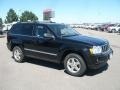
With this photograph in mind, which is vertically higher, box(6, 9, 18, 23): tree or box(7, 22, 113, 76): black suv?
box(6, 9, 18, 23): tree

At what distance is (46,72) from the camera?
7789 millimetres

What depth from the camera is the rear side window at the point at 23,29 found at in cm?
891

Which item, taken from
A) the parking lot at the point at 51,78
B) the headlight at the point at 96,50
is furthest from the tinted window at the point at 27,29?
the headlight at the point at 96,50

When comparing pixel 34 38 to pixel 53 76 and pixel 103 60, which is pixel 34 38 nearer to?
pixel 53 76

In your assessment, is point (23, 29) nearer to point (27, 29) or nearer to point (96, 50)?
point (27, 29)

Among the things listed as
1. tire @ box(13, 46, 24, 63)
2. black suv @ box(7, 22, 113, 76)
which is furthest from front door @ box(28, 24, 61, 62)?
tire @ box(13, 46, 24, 63)

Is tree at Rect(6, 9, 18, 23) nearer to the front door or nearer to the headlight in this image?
the front door

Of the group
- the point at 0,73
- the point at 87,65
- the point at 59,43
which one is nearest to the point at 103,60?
the point at 87,65

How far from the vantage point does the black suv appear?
6988mm

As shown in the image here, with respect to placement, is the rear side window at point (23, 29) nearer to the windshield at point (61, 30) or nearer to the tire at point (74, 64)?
the windshield at point (61, 30)

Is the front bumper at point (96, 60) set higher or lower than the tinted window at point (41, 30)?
lower

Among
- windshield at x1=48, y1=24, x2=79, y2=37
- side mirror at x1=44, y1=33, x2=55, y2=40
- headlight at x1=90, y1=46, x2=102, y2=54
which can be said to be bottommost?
headlight at x1=90, y1=46, x2=102, y2=54

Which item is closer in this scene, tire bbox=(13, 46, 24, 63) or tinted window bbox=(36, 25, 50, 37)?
tinted window bbox=(36, 25, 50, 37)

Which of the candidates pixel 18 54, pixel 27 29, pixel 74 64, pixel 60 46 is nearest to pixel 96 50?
pixel 74 64
